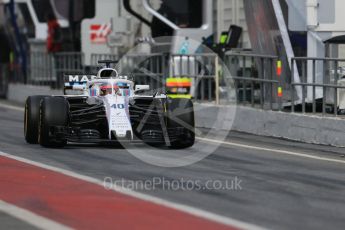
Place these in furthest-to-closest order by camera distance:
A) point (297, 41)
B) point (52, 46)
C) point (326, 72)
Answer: point (52, 46), point (297, 41), point (326, 72)

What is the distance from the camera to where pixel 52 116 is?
15648 mm

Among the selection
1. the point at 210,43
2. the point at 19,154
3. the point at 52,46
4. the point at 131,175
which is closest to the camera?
the point at 131,175

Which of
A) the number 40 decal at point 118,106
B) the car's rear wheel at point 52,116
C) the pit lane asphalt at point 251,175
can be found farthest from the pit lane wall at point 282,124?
the car's rear wheel at point 52,116

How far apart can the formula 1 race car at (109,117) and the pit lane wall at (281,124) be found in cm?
243

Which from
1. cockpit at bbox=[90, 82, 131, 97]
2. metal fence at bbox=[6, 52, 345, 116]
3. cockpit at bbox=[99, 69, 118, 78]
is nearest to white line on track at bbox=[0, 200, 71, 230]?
cockpit at bbox=[90, 82, 131, 97]

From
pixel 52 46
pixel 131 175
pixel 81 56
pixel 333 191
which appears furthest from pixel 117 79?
pixel 52 46

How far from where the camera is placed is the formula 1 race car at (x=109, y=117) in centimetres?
1566

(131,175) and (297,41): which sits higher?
(297,41)

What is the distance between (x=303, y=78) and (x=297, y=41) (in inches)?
65.4

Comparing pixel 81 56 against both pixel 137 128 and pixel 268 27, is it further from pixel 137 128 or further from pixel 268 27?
pixel 137 128

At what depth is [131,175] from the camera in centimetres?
1274

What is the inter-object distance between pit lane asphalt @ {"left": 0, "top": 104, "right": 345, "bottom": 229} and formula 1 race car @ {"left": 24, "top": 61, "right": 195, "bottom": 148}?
0.25m

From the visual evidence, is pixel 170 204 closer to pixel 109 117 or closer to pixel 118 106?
pixel 109 117

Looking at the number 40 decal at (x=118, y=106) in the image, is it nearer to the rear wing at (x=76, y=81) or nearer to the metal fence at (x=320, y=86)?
the rear wing at (x=76, y=81)
